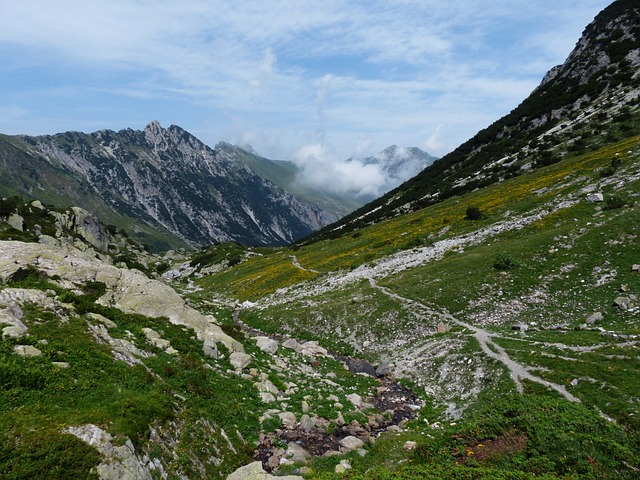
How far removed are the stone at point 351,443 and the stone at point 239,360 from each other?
9.13 m

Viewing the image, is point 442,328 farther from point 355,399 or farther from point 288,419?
point 288,419

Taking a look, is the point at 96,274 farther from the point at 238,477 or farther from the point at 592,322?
the point at 592,322

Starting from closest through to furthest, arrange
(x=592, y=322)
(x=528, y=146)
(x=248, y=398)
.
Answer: (x=248, y=398) < (x=592, y=322) < (x=528, y=146)

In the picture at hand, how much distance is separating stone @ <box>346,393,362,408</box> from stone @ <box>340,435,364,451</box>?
4558 mm

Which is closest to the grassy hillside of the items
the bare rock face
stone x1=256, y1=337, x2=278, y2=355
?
stone x1=256, y1=337, x2=278, y2=355

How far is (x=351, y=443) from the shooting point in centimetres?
1914

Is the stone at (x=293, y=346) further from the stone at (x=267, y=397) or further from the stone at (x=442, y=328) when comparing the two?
the stone at (x=442, y=328)

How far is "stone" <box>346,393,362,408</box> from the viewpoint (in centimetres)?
2422

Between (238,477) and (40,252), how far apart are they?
75.9 feet

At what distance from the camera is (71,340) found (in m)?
17.6

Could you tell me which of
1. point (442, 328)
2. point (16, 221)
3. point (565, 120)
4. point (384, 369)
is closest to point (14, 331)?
point (384, 369)

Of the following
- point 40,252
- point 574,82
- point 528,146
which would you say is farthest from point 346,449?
point 574,82

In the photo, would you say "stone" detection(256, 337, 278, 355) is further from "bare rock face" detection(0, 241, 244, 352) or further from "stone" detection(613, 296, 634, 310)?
"stone" detection(613, 296, 634, 310)

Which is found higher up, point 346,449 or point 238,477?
point 238,477
